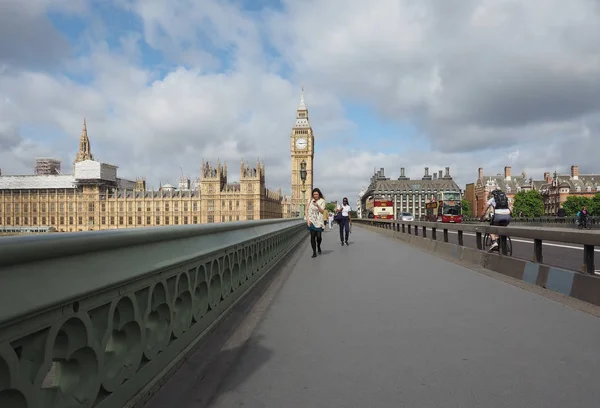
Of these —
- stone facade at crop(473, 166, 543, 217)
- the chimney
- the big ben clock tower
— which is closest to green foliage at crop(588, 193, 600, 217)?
the chimney

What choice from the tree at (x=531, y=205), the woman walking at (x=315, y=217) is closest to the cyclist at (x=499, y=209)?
the woman walking at (x=315, y=217)

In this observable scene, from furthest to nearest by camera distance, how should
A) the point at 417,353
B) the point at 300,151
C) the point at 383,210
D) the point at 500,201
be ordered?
the point at 300,151, the point at 383,210, the point at 500,201, the point at 417,353

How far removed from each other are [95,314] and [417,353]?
2.98m

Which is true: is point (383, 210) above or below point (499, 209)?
above

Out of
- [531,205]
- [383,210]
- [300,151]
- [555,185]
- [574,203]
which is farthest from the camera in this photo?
[300,151]

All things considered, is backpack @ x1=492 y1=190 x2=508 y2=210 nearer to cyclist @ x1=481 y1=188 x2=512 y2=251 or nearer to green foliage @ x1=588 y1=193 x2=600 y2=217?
cyclist @ x1=481 y1=188 x2=512 y2=251

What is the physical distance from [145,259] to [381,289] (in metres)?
5.78

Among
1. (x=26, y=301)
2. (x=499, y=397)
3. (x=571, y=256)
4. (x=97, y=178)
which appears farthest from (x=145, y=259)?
(x=97, y=178)

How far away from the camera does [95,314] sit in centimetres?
276

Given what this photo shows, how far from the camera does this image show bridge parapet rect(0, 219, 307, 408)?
2.06 m

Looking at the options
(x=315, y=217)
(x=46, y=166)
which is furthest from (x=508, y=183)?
(x=315, y=217)

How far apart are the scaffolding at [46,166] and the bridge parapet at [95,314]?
538ft

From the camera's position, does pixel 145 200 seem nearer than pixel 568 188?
No

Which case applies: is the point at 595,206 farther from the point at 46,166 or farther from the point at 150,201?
the point at 46,166
